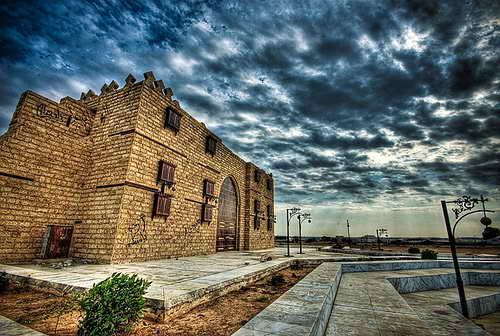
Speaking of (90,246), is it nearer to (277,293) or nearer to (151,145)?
(151,145)

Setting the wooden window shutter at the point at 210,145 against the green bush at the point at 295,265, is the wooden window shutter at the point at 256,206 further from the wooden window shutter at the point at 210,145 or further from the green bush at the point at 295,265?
the green bush at the point at 295,265

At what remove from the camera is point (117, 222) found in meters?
8.27

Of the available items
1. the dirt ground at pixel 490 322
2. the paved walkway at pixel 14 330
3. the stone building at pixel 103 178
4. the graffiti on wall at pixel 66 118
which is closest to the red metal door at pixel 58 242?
the stone building at pixel 103 178

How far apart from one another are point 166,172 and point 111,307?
804 cm

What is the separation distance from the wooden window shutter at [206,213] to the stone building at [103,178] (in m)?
0.19

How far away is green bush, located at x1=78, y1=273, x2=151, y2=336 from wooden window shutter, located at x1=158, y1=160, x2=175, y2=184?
7.43m

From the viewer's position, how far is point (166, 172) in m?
10.5

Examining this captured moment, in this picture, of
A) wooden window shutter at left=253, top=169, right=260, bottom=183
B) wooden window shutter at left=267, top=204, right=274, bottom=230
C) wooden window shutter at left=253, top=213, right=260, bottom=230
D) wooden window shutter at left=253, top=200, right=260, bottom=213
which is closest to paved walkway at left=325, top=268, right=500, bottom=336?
wooden window shutter at left=253, top=213, right=260, bottom=230

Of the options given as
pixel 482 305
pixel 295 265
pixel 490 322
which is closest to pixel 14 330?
pixel 295 265

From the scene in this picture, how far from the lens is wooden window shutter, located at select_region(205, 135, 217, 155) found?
14221 millimetres

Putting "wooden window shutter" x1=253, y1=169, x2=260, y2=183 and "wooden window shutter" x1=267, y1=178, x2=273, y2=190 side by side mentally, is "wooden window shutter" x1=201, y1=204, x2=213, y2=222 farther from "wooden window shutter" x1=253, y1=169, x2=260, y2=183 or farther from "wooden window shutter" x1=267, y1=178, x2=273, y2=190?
"wooden window shutter" x1=267, y1=178, x2=273, y2=190

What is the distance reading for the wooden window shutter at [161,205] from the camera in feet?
32.1

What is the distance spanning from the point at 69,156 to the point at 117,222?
144 inches

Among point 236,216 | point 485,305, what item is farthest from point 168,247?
point 485,305
